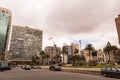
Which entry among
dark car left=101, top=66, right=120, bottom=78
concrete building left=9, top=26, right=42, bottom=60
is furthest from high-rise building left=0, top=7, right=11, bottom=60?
dark car left=101, top=66, right=120, bottom=78

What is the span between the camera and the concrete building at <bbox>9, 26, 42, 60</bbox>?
175250mm

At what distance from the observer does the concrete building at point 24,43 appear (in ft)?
575

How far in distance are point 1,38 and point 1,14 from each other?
19.8 meters

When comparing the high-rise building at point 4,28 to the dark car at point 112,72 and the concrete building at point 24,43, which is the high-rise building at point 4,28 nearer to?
the concrete building at point 24,43

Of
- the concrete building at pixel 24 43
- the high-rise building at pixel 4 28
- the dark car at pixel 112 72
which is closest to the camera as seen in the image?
the dark car at pixel 112 72

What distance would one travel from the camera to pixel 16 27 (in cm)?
17525

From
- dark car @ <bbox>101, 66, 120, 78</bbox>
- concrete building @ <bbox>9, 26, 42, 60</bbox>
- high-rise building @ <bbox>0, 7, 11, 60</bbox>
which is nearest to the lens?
dark car @ <bbox>101, 66, 120, 78</bbox>

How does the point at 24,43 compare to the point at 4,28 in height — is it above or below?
below

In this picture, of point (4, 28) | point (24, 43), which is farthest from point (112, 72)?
point (24, 43)

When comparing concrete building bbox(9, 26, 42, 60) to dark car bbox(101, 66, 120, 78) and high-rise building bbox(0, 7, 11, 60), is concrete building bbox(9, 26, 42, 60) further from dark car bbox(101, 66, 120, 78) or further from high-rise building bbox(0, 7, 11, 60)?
dark car bbox(101, 66, 120, 78)

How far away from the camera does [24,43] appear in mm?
181875

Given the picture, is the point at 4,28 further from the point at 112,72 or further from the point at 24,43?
the point at 112,72

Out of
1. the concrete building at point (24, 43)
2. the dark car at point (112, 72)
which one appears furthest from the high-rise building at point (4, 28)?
the dark car at point (112, 72)

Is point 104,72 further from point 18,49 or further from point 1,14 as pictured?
point 18,49
